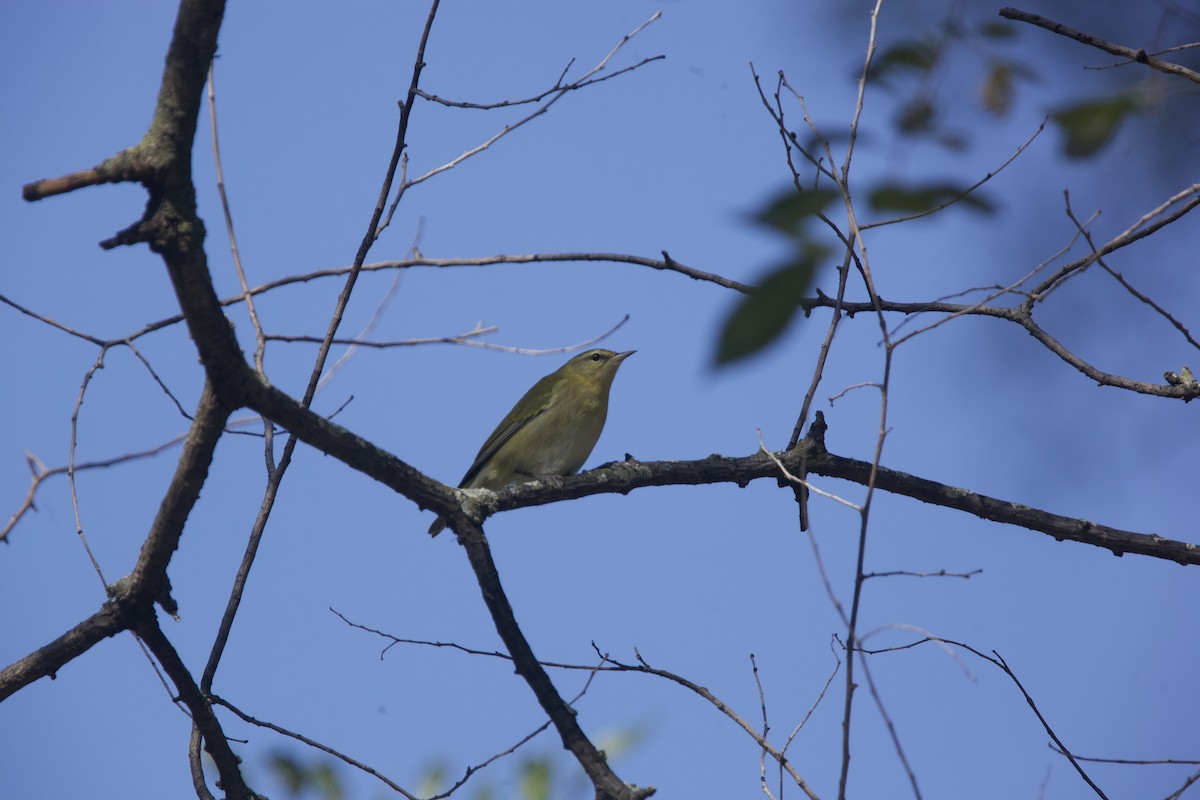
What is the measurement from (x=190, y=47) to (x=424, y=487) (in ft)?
5.37

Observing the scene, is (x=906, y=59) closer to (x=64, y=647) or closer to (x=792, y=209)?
(x=792, y=209)

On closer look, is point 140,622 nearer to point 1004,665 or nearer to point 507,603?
point 507,603

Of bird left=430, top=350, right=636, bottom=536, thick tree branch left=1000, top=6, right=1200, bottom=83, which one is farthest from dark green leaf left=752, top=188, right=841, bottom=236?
bird left=430, top=350, right=636, bottom=536

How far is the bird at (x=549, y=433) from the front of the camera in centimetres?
709

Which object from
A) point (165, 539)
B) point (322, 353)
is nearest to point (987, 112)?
point (165, 539)

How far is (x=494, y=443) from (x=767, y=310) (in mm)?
6624

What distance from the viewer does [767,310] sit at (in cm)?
85

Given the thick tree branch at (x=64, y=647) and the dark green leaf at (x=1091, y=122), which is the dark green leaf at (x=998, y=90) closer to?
the dark green leaf at (x=1091, y=122)

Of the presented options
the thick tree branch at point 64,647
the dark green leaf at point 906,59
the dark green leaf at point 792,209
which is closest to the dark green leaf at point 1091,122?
the dark green leaf at point 906,59

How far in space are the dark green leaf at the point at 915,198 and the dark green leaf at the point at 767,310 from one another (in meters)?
0.12

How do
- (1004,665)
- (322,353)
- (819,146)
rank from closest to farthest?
(819,146), (1004,665), (322,353)

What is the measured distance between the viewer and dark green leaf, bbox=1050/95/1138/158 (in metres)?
1.06

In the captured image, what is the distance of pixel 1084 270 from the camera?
4.01 ft

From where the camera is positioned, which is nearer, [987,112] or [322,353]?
[987,112]
